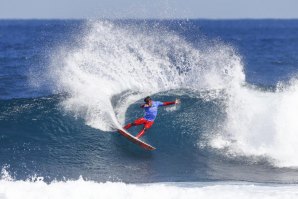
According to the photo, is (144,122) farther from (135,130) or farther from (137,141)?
(137,141)

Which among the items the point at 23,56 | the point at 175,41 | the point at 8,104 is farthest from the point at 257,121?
the point at 175,41

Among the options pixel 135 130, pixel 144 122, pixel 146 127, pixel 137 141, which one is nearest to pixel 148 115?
pixel 144 122

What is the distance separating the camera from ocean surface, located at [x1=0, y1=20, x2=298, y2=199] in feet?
43.0

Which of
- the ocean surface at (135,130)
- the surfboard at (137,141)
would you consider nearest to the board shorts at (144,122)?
the ocean surface at (135,130)

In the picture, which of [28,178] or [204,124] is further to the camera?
[204,124]

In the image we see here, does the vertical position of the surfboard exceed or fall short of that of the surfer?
it falls short

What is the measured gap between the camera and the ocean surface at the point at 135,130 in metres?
13.1

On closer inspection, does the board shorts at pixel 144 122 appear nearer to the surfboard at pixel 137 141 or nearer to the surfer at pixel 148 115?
the surfer at pixel 148 115

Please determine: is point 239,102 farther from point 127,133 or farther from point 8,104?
point 8,104

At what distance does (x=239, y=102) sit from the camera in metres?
19.3

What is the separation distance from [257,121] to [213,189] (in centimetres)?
516

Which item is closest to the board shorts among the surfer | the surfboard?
the surfer

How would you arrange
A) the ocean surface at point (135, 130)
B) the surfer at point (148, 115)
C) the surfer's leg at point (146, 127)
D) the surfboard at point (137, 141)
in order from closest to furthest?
1. the ocean surface at point (135, 130)
2. the surfboard at point (137, 141)
3. the surfer's leg at point (146, 127)
4. the surfer at point (148, 115)

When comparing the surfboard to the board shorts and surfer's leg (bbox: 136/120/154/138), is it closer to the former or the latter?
surfer's leg (bbox: 136/120/154/138)
